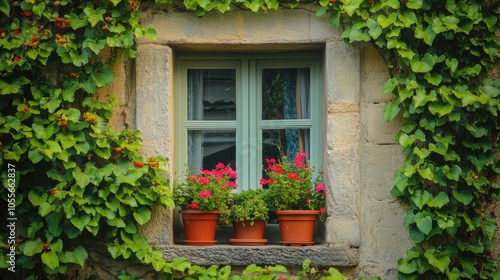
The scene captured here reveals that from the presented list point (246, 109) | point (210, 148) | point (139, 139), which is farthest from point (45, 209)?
point (246, 109)

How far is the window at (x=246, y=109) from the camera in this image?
610 cm

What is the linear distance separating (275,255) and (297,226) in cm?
23

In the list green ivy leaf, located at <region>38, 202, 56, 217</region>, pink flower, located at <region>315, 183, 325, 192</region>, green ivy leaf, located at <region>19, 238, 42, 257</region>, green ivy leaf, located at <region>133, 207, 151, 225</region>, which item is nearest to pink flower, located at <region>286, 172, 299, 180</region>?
pink flower, located at <region>315, 183, 325, 192</region>

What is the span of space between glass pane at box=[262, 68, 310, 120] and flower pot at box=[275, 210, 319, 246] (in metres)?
0.73

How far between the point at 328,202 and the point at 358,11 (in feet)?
3.85

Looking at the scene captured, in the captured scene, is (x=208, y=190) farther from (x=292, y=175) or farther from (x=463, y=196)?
(x=463, y=196)

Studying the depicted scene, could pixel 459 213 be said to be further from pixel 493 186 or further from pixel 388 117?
pixel 388 117

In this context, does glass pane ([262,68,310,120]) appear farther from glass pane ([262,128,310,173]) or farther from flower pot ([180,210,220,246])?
flower pot ([180,210,220,246])

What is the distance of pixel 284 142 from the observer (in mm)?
6141

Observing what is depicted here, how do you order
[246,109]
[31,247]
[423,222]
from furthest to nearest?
1. [246,109]
2. [31,247]
3. [423,222]

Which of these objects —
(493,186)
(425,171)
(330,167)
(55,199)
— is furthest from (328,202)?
(55,199)

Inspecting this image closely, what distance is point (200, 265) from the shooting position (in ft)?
18.7

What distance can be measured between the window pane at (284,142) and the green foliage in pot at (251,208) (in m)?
0.35

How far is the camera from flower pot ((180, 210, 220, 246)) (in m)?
5.76
